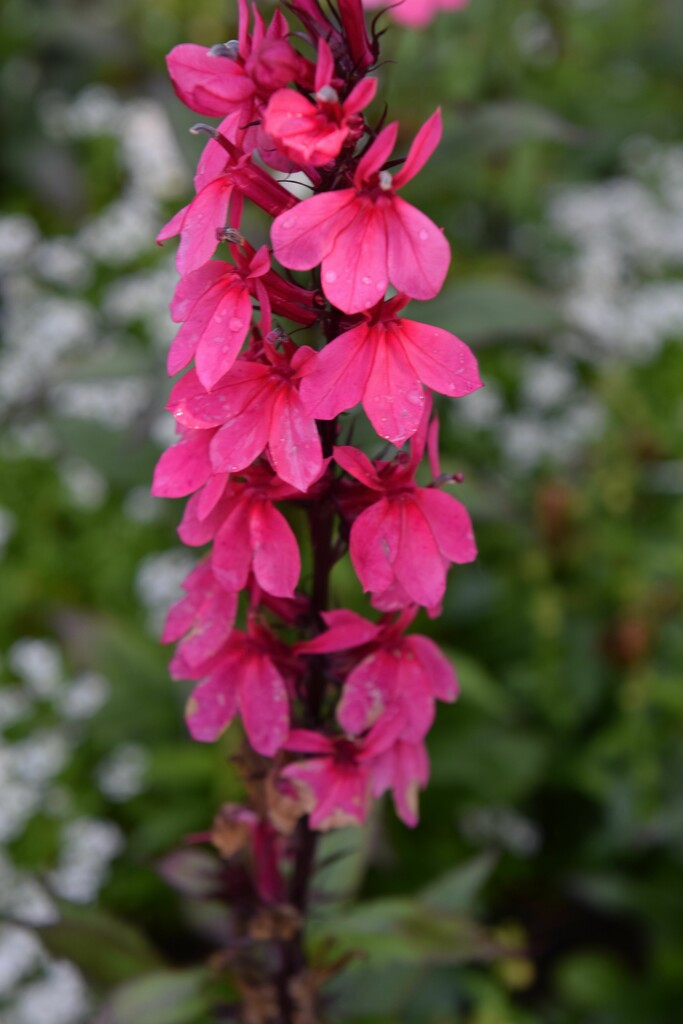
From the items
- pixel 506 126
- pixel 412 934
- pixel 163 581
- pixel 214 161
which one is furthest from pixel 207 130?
pixel 163 581

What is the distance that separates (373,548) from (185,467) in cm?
12

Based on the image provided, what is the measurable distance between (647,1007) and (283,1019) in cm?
79

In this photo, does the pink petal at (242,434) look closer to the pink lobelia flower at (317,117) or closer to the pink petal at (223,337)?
the pink petal at (223,337)

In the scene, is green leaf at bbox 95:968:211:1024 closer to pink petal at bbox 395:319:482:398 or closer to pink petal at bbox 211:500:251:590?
pink petal at bbox 211:500:251:590

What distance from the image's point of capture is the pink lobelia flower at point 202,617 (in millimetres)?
695

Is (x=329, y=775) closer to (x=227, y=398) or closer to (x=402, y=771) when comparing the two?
(x=402, y=771)

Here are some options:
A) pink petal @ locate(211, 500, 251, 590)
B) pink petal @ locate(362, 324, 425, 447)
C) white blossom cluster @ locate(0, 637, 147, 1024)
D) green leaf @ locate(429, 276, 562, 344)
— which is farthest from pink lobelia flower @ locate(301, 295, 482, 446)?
white blossom cluster @ locate(0, 637, 147, 1024)

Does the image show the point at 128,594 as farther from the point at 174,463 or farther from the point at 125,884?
the point at 174,463

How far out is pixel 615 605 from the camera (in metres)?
1.71

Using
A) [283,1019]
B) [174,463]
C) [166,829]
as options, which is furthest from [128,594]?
[174,463]

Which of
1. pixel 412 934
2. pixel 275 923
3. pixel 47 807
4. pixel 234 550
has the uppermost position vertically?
pixel 234 550

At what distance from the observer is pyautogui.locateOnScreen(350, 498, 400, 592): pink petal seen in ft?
2.03

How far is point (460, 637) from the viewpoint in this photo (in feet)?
5.91

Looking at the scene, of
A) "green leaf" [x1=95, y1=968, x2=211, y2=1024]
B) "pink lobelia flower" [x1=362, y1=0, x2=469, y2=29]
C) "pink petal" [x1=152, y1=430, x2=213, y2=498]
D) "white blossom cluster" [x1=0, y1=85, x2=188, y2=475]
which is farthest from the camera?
"white blossom cluster" [x1=0, y1=85, x2=188, y2=475]
